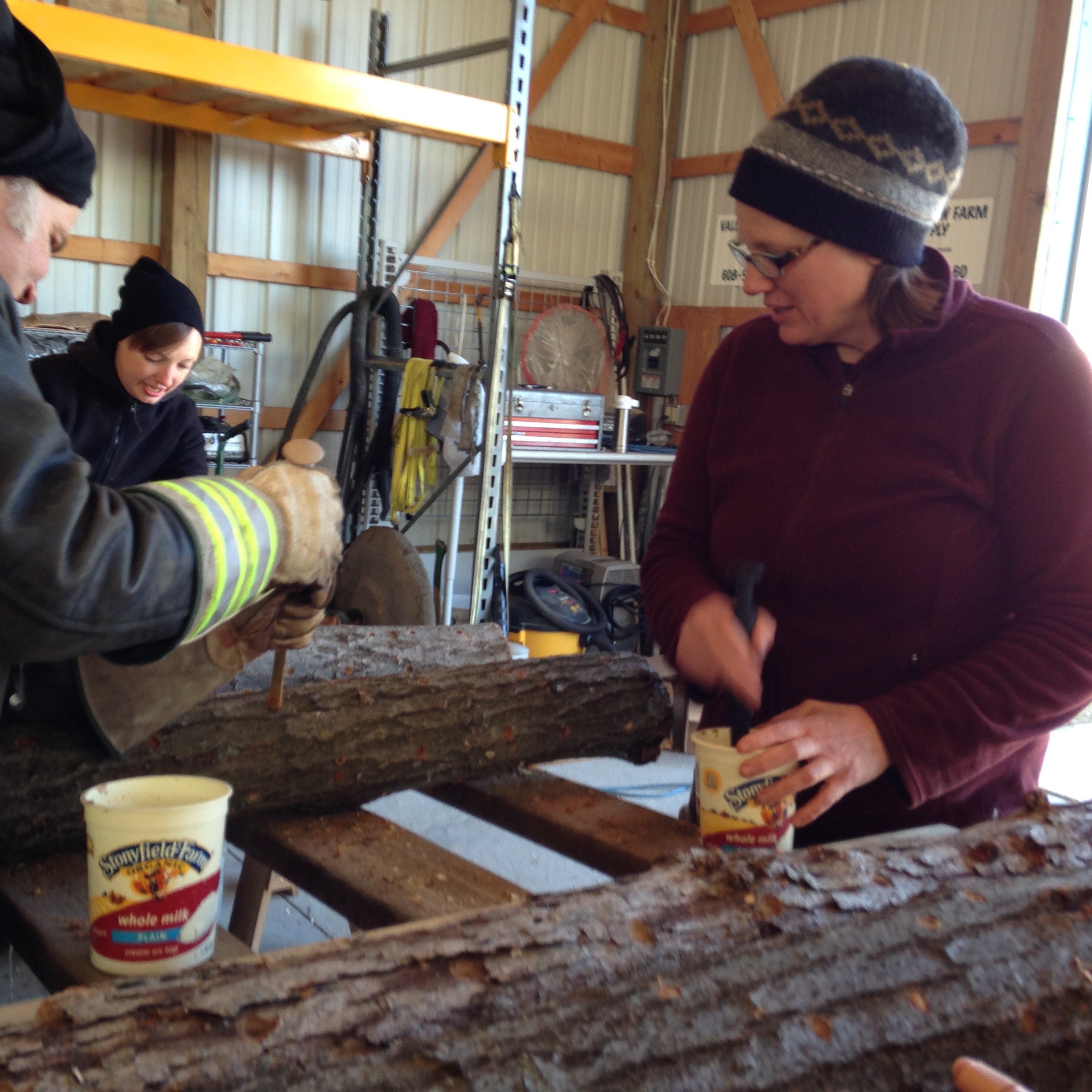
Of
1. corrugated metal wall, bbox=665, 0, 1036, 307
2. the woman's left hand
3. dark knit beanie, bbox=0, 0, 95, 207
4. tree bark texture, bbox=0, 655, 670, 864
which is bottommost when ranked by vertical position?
tree bark texture, bbox=0, 655, 670, 864

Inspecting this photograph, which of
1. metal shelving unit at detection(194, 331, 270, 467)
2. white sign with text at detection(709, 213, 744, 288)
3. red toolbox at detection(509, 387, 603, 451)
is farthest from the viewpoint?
white sign with text at detection(709, 213, 744, 288)

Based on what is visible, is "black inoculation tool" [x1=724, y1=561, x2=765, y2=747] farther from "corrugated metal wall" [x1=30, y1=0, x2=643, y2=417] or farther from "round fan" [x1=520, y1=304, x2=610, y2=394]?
"round fan" [x1=520, y1=304, x2=610, y2=394]

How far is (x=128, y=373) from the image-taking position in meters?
2.92

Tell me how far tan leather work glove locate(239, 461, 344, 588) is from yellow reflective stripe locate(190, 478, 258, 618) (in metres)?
0.07

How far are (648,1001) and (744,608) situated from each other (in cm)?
58

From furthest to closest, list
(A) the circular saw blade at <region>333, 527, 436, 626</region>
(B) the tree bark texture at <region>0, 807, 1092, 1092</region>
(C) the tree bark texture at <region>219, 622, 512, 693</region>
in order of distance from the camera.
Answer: (A) the circular saw blade at <region>333, 527, 436, 626</region> → (C) the tree bark texture at <region>219, 622, 512, 693</region> → (B) the tree bark texture at <region>0, 807, 1092, 1092</region>

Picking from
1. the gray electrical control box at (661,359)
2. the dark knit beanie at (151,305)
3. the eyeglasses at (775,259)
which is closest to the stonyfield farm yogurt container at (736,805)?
the eyeglasses at (775,259)

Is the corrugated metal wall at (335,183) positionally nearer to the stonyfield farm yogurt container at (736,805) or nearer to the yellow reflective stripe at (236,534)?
the yellow reflective stripe at (236,534)

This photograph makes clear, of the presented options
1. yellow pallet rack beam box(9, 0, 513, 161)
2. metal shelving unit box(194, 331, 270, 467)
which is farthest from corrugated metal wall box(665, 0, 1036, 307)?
metal shelving unit box(194, 331, 270, 467)

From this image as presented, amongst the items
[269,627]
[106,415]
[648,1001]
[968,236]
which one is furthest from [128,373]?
[968,236]

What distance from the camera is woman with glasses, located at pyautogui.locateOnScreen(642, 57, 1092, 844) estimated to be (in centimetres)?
132

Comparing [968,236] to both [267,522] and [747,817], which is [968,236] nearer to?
[747,817]

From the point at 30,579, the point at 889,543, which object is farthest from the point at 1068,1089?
the point at 30,579

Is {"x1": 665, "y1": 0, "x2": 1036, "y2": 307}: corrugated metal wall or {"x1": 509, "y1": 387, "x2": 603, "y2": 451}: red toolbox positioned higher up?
{"x1": 665, "y1": 0, "x2": 1036, "y2": 307}: corrugated metal wall
